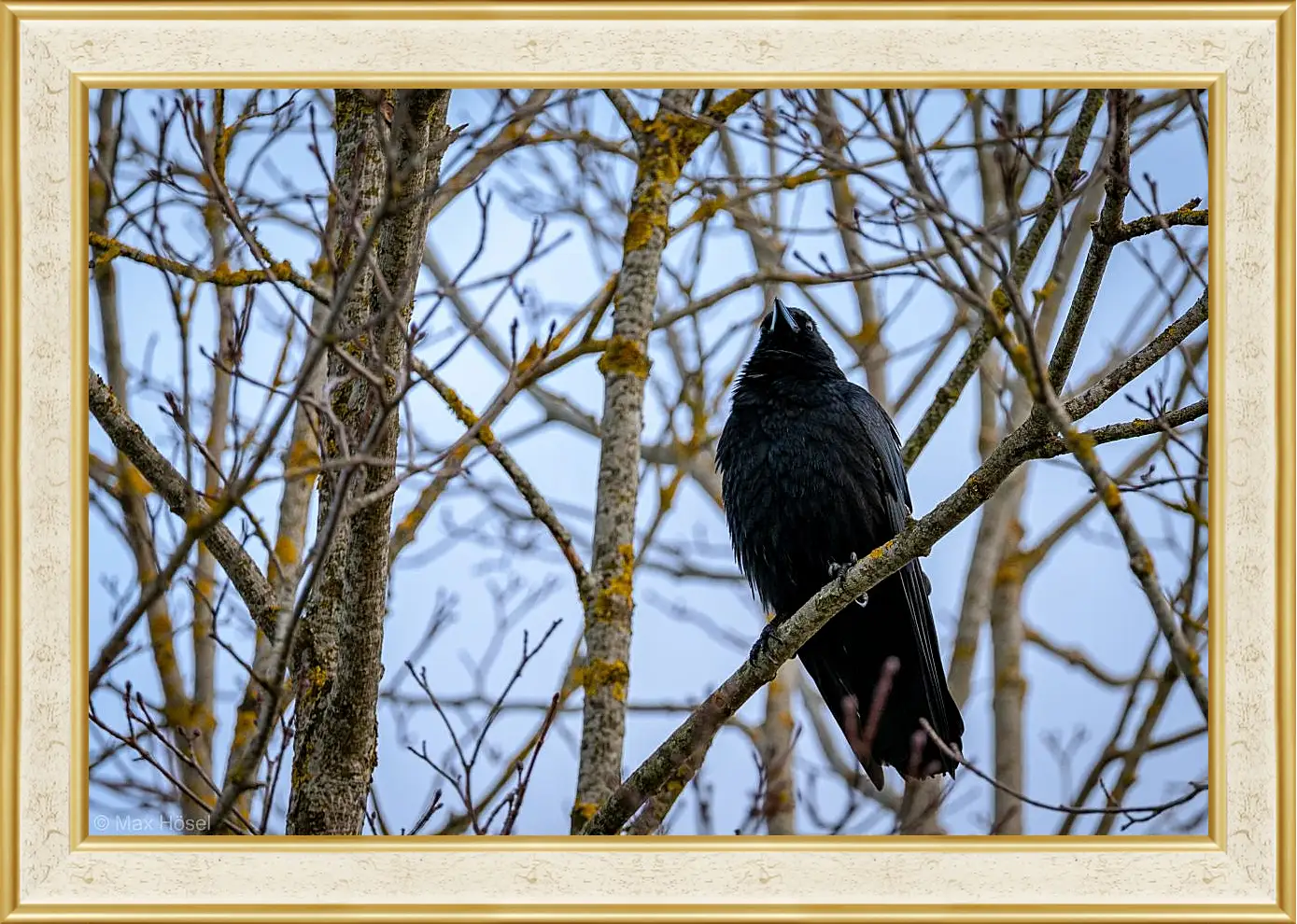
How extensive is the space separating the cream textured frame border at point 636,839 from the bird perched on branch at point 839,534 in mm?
1290

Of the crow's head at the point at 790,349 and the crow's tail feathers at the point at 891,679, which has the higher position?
the crow's head at the point at 790,349

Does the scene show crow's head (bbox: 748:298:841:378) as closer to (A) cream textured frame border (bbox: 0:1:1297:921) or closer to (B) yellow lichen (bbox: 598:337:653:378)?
(B) yellow lichen (bbox: 598:337:653:378)

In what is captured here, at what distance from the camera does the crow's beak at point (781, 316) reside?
5383 mm

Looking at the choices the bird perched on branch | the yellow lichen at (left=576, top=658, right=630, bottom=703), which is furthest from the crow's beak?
the yellow lichen at (left=576, top=658, right=630, bottom=703)

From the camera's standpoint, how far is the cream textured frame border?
336cm

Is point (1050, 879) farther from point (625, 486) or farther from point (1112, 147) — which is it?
point (625, 486)

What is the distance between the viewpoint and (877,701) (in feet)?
14.0

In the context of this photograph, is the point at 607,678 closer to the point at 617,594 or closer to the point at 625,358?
the point at 617,594

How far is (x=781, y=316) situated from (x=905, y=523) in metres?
1.19

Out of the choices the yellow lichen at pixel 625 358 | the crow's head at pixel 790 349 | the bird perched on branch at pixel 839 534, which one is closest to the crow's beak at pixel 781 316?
the crow's head at pixel 790 349

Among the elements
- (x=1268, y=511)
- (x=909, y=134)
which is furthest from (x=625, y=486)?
(x=1268, y=511)

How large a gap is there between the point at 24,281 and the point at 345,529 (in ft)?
3.81

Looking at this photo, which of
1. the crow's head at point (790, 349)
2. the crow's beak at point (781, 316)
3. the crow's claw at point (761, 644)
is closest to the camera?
the crow's claw at point (761, 644)

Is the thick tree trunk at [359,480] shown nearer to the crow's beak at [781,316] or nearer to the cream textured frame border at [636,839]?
the cream textured frame border at [636,839]
